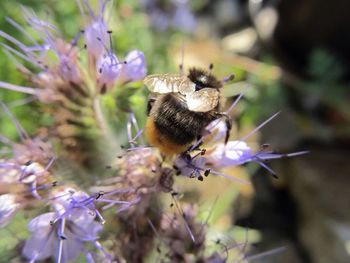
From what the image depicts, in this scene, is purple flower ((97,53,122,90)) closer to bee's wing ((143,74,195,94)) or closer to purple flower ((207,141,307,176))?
bee's wing ((143,74,195,94))

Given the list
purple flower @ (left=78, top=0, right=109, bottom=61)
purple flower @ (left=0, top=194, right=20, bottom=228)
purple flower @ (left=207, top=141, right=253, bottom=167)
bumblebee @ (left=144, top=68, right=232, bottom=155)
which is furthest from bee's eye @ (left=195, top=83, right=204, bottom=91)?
purple flower @ (left=0, top=194, right=20, bottom=228)

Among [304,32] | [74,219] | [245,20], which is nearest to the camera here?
[74,219]

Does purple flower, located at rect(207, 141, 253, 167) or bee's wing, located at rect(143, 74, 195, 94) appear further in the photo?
purple flower, located at rect(207, 141, 253, 167)

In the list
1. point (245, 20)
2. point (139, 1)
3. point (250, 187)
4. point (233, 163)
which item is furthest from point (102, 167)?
point (245, 20)

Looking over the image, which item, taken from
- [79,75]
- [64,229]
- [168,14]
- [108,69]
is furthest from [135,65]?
[168,14]

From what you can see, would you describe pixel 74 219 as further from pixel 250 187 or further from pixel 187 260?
pixel 250 187

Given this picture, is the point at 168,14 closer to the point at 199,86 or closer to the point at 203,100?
the point at 199,86

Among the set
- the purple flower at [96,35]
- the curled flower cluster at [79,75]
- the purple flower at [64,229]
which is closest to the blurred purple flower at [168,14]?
the curled flower cluster at [79,75]
